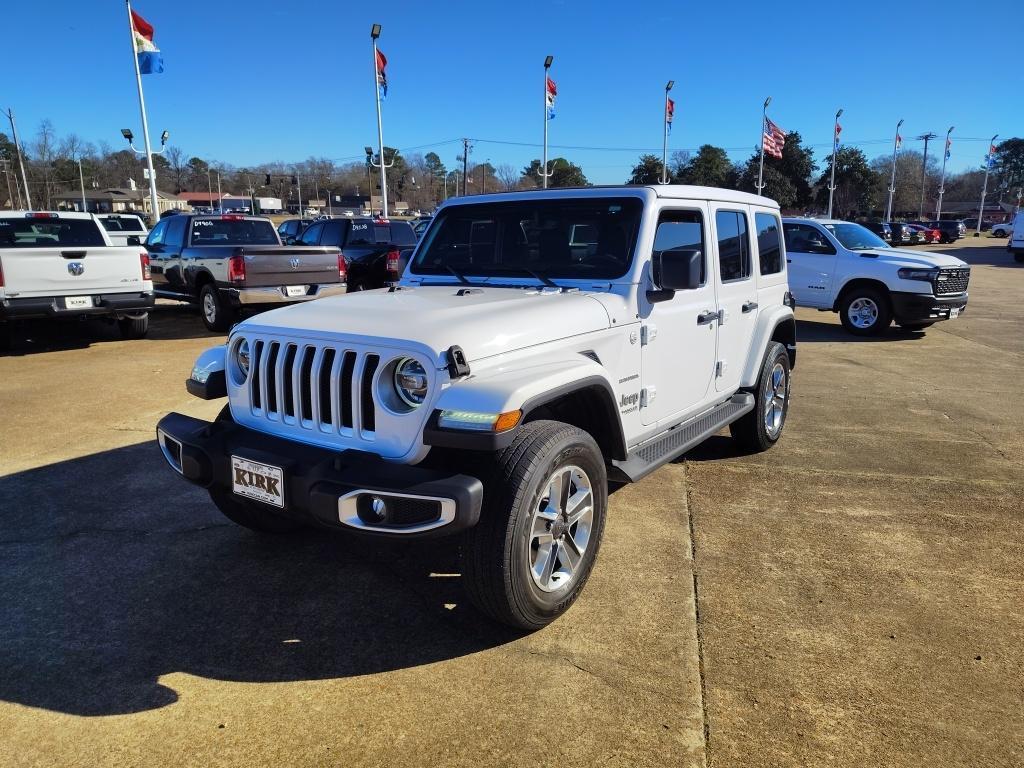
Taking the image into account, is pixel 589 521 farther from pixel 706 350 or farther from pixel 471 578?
pixel 706 350

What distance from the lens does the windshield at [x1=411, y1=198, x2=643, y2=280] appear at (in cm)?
384

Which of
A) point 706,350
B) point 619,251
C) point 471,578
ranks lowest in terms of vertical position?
point 471,578

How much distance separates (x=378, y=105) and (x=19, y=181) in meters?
71.9

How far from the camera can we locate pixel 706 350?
445 centimetres

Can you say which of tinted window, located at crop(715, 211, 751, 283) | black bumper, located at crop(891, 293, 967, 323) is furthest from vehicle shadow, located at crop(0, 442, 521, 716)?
black bumper, located at crop(891, 293, 967, 323)

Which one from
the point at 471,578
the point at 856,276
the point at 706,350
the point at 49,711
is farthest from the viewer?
the point at 856,276

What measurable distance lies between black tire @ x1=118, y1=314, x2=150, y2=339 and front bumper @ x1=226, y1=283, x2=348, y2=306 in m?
1.30

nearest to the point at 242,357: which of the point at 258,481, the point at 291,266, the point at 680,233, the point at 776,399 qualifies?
the point at 258,481

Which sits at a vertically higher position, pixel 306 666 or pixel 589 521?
pixel 589 521

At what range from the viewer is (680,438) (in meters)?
4.14

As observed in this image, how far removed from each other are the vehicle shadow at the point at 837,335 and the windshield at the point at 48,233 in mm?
10291

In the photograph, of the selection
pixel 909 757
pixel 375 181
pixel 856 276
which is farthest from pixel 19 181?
pixel 909 757

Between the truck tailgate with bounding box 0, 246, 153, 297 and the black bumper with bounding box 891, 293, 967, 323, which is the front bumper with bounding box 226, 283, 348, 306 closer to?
the truck tailgate with bounding box 0, 246, 153, 297

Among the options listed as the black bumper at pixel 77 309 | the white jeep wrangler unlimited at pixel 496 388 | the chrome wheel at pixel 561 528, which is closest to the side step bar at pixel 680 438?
the white jeep wrangler unlimited at pixel 496 388
